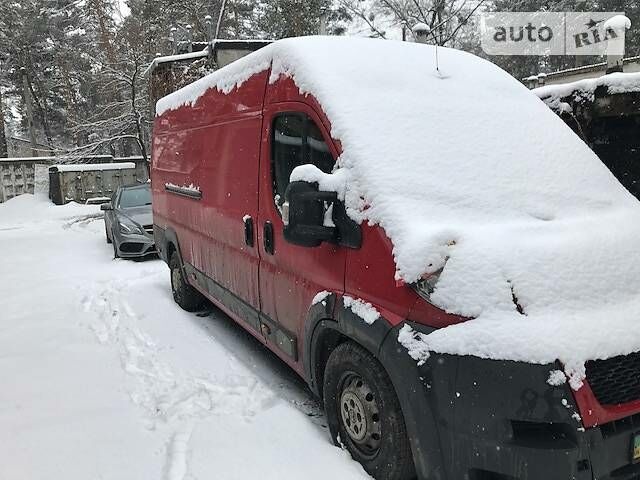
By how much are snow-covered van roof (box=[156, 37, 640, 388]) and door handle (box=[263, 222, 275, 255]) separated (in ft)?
2.81

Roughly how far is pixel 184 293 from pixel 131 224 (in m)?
4.21

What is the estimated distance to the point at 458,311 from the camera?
7.16 feet

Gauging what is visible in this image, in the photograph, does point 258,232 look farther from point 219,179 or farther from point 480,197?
point 480,197

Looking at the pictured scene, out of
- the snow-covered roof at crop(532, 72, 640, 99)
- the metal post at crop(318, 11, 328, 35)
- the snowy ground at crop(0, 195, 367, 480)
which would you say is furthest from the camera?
the metal post at crop(318, 11, 328, 35)

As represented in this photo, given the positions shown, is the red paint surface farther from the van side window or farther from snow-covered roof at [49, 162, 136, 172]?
snow-covered roof at [49, 162, 136, 172]

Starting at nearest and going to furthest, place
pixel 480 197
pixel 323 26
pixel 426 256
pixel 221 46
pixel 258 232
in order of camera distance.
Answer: pixel 426 256
pixel 480 197
pixel 258 232
pixel 221 46
pixel 323 26

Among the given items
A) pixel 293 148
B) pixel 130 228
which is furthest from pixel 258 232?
pixel 130 228

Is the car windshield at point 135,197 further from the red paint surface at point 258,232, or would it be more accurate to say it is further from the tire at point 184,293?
the red paint surface at point 258,232

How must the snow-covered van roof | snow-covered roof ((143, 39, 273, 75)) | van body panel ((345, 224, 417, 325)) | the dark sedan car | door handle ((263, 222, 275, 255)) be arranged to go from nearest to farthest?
the snow-covered van roof < van body panel ((345, 224, 417, 325)) < door handle ((263, 222, 275, 255)) < the dark sedan car < snow-covered roof ((143, 39, 273, 75))

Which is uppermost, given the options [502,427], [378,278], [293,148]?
[293,148]

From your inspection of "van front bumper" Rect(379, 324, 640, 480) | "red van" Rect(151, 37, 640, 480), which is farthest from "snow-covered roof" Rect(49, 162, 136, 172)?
"van front bumper" Rect(379, 324, 640, 480)

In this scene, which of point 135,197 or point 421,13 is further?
point 421,13

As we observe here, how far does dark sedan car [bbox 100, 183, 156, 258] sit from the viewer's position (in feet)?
30.9

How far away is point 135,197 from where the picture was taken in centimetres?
1066
